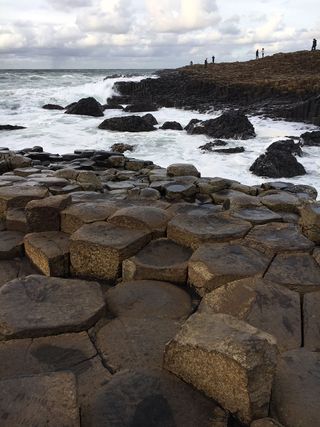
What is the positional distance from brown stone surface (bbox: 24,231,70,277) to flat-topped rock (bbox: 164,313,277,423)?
4.52 feet

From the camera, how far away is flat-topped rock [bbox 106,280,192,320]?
2.34 m

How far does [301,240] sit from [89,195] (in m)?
2.33

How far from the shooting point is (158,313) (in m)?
2.34

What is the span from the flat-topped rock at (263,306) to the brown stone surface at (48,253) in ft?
3.69

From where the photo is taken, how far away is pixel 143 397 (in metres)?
1.67

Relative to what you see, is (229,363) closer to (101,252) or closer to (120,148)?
(101,252)

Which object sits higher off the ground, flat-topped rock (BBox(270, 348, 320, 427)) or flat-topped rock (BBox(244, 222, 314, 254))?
flat-topped rock (BBox(244, 222, 314, 254))

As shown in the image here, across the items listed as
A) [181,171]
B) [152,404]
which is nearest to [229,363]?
[152,404]

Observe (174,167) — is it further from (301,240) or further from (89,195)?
(301,240)

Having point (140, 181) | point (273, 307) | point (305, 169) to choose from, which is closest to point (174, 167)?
point (140, 181)

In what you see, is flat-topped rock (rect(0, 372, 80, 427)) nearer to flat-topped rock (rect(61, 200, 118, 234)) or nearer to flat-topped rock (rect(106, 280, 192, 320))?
flat-topped rock (rect(106, 280, 192, 320))

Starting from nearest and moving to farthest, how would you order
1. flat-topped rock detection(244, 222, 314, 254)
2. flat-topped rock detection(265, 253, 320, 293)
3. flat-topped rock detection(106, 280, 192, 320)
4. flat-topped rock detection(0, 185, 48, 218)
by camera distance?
flat-topped rock detection(106, 280, 192, 320), flat-topped rock detection(265, 253, 320, 293), flat-topped rock detection(244, 222, 314, 254), flat-topped rock detection(0, 185, 48, 218)

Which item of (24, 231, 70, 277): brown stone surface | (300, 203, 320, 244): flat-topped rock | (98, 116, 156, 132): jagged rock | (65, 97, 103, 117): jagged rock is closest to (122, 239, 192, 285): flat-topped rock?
(24, 231, 70, 277): brown stone surface

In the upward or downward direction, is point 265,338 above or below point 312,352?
above
